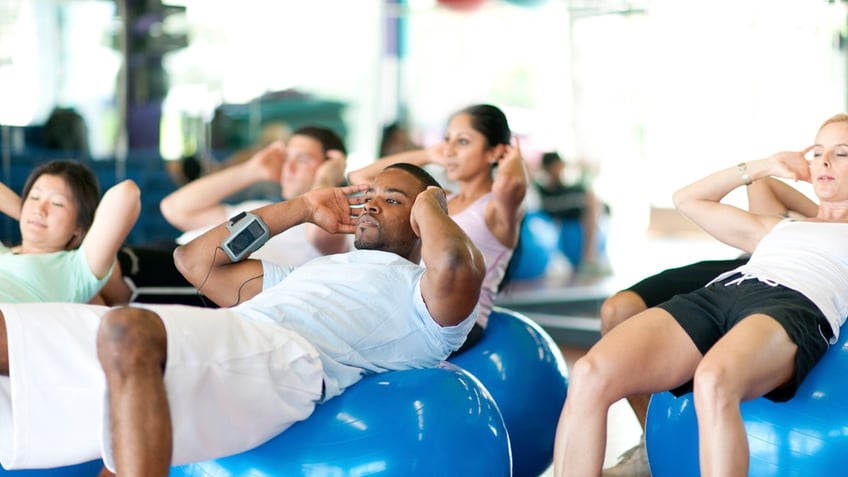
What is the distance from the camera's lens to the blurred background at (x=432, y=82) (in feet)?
16.5

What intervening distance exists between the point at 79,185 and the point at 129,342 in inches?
50.1

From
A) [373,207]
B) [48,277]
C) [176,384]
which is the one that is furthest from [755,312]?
[48,277]

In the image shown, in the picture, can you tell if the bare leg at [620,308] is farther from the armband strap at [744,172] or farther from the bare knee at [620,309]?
the armband strap at [744,172]

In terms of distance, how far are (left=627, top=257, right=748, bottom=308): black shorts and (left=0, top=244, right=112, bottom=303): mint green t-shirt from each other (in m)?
1.65

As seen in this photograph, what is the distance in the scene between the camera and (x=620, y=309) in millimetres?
3043

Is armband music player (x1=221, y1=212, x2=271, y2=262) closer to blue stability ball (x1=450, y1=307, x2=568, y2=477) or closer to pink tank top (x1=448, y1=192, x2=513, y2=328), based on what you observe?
blue stability ball (x1=450, y1=307, x2=568, y2=477)

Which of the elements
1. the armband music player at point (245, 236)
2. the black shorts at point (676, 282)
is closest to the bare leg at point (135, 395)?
the armband music player at point (245, 236)

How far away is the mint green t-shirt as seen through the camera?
9.11 ft

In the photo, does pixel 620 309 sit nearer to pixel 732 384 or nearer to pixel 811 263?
pixel 811 263

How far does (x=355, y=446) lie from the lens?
2.11 meters

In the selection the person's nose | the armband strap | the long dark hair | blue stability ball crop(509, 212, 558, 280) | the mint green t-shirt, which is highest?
the long dark hair

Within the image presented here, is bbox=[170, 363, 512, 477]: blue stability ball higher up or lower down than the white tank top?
lower down

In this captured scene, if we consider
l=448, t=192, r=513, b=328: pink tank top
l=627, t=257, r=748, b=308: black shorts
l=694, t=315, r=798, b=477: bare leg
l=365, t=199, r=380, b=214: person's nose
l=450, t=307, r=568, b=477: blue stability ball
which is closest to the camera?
l=694, t=315, r=798, b=477: bare leg

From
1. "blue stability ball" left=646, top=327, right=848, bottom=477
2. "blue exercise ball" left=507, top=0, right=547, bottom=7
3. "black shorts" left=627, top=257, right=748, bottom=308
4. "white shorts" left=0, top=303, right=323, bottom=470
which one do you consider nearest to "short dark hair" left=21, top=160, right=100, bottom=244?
"white shorts" left=0, top=303, right=323, bottom=470
